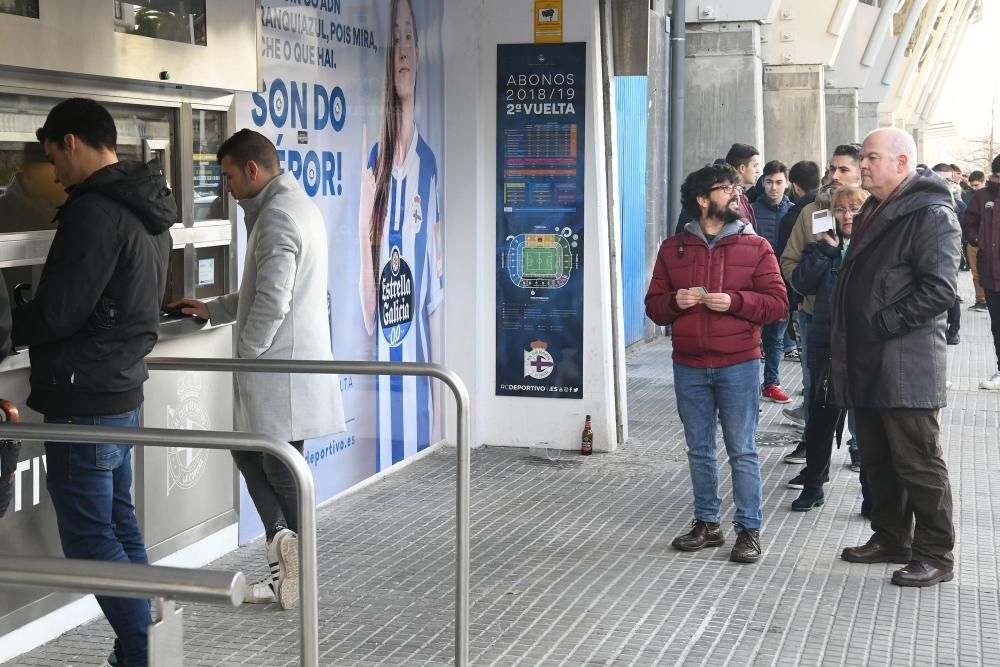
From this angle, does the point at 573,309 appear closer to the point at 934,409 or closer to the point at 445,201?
the point at 445,201

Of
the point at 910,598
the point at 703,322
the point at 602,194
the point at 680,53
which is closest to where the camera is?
the point at 910,598

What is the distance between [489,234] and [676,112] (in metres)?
7.91

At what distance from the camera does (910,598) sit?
5.30 meters

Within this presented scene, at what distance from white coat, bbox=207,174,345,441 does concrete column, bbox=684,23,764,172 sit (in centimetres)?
1261

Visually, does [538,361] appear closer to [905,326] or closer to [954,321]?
[905,326]

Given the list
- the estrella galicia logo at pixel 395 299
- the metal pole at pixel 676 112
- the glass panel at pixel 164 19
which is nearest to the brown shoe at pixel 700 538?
the estrella galicia logo at pixel 395 299

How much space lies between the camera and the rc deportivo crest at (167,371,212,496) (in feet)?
17.6

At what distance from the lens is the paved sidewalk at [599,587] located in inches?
183

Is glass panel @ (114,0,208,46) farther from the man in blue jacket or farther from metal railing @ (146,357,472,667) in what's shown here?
the man in blue jacket

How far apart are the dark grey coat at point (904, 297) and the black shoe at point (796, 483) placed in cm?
157

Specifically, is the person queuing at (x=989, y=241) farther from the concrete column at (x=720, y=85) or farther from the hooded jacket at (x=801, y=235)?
the concrete column at (x=720, y=85)

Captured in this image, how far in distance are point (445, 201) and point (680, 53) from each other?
841 centimetres

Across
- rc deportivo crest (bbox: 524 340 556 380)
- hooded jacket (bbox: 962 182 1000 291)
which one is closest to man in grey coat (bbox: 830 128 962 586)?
rc deportivo crest (bbox: 524 340 556 380)

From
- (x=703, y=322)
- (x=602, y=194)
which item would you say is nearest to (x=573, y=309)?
(x=602, y=194)
